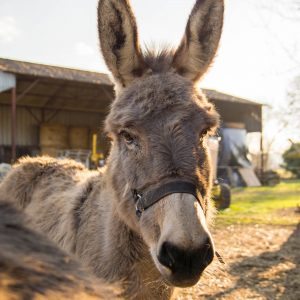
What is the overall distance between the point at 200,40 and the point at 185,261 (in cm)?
206

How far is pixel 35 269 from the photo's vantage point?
77 cm

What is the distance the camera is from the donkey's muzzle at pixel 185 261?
189 centimetres

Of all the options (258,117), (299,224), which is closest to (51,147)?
(258,117)

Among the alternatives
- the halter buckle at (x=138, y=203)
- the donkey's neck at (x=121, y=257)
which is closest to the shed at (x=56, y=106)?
the donkey's neck at (x=121, y=257)

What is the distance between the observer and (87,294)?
0.80 metres

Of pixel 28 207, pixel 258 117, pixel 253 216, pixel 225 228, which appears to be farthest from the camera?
pixel 258 117

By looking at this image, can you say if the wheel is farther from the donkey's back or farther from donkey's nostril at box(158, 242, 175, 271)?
donkey's nostril at box(158, 242, 175, 271)

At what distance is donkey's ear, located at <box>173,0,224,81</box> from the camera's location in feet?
10.1

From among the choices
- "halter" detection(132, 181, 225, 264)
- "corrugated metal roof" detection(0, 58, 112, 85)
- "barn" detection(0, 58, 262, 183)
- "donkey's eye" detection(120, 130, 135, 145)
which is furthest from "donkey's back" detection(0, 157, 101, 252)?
"barn" detection(0, 58, 262, 183)

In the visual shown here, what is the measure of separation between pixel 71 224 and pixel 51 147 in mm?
22698

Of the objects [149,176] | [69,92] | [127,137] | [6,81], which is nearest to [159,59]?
[127,137]

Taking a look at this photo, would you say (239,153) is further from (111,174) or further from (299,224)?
(111,174)

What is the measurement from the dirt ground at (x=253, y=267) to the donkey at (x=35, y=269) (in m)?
2.18

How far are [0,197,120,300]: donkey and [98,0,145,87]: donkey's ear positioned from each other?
7.32ft
